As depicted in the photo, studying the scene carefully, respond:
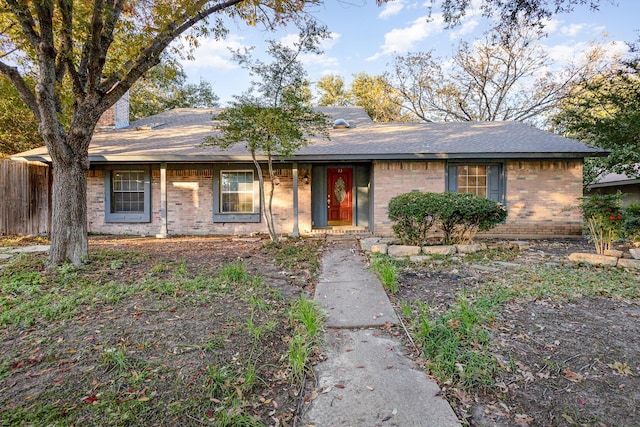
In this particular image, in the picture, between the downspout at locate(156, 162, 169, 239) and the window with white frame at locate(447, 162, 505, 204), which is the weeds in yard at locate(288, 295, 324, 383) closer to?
the downspout at locate(156, 162, 169, 239)

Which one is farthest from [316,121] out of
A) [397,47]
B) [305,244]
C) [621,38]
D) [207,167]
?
[397,47]

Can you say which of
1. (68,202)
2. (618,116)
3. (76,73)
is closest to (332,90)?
(618,116)

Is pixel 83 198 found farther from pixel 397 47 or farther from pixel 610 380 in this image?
pixel 397 47

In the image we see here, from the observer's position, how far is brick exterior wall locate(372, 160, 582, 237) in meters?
9.56

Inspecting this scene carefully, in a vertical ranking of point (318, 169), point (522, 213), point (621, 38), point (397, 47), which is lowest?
point (522, 213)

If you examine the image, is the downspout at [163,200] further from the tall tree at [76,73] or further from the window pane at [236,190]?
the tall tree at [76,73]

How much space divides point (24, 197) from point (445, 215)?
11481 millimetres

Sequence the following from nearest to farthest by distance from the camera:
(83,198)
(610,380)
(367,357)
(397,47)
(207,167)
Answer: (610,380)
(367,357)
(83,198)
(207,167)
(397,47)

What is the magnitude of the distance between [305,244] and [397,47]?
1709 cm

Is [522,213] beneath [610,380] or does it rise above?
above

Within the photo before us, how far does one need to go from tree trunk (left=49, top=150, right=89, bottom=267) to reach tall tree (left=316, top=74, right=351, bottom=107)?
21592 millimetres

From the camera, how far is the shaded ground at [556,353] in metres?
2.25

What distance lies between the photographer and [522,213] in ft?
31.7

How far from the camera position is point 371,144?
33.1ft
